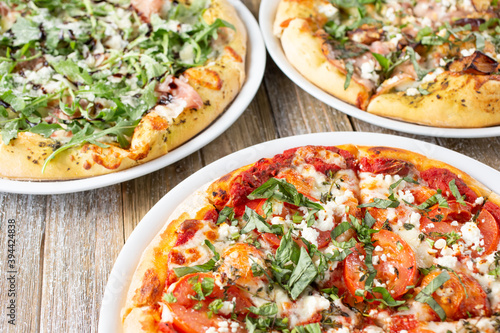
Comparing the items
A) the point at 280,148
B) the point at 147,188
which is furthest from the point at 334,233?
the point at 147,188

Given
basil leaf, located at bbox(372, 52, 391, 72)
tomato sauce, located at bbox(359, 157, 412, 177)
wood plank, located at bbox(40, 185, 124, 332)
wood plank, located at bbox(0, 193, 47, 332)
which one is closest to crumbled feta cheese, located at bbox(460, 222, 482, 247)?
→ tomato sauce, located at bbox(359, 157, 412, 177)

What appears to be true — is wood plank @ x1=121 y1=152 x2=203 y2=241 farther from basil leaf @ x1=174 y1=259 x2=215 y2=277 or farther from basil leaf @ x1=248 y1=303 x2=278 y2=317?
basil leaf @ x1=248 y1=303 x2=278 y2=317

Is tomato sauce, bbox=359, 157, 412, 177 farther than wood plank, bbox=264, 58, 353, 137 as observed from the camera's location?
No

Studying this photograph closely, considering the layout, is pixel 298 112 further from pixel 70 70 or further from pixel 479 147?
pixel 70 70

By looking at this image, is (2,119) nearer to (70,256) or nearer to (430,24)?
(70,256)

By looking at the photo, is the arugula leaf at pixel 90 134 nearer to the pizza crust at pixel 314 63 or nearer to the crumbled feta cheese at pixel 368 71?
the pizza crust at pixel 314 63

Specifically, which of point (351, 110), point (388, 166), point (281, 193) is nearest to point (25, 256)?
point (281, 193)
